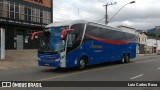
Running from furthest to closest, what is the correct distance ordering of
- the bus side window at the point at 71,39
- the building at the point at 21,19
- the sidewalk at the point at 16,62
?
1. the building at the point at 21,19
2. the sidewalk at the point at 16,62
3. the bus side window at the point at 71,39

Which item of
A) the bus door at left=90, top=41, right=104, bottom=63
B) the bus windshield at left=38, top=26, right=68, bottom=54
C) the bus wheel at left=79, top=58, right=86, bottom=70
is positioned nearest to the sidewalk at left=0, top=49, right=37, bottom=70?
the bus windshield at left=38, top=26, right=68, bottom=54

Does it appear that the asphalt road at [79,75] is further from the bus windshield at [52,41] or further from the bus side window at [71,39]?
the bus side window at [71,39]

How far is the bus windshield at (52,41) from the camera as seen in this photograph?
1861 cm

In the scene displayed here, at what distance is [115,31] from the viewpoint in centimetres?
2630

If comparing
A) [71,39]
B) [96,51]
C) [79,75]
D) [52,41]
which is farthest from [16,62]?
[79,75]

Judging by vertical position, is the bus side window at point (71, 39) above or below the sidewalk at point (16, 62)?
above

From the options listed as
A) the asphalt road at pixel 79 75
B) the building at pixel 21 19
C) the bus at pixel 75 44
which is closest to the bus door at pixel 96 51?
the bus at pixel 75 44

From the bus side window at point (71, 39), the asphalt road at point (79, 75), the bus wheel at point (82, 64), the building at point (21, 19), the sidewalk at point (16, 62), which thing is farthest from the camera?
the building at point (21, 19)

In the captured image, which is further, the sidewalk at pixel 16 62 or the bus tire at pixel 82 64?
the sidewalk at pixel 16 62

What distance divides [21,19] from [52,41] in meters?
23.5

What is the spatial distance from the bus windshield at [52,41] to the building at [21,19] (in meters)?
19.8

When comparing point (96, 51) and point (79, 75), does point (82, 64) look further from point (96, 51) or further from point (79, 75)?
point (79, 75)

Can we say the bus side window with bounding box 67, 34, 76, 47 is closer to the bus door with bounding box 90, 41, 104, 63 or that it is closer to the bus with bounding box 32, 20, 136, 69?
the bus with bounding box 32, 20, 136, 69

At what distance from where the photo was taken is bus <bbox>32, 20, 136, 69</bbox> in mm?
18609
